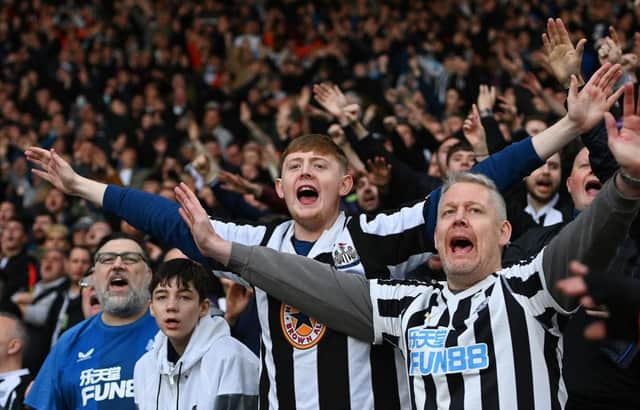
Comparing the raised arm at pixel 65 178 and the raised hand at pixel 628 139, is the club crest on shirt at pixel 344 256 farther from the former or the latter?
the raised hand at pixel 628 139

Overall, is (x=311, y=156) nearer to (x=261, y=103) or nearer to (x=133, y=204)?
(x=133, y=204)

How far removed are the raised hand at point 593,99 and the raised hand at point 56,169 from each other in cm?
206

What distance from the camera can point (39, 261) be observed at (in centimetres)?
885

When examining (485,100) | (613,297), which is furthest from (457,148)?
(613,297)

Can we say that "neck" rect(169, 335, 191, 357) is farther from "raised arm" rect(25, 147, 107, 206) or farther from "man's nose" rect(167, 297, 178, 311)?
"raised arm" rect(25, 147, 107, 206)

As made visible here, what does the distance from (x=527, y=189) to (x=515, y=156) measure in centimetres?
196

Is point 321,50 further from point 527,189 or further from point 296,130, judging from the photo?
point 527,189

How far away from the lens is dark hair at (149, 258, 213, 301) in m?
4.42

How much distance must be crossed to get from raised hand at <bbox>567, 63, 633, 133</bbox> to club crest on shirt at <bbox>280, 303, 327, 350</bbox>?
3.98ft

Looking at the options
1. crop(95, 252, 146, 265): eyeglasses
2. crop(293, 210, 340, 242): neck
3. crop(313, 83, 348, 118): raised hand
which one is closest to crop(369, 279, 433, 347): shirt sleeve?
crop(293, 210, 340, 242): neck

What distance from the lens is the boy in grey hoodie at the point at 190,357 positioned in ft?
A: 13.3

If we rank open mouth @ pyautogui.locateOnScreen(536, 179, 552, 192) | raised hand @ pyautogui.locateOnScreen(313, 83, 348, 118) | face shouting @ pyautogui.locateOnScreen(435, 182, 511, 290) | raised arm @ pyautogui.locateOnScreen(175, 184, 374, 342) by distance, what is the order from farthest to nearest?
1. raised hand @ pyautogui.locateOnScreen(313, 83, 348, 118)
2. open mouth @ pyautogui.locateOnScreen(536, 179, 552, 192)
3. raised arm @ pyautogui.locateOnScreen(175, 184, 374, 342)
4. face shouting @ pyautogui.locateOnScreen(435, 182, 511, 290)

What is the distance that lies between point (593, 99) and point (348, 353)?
1289mm

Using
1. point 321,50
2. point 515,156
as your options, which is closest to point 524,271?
point 515,156
